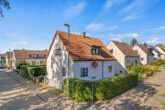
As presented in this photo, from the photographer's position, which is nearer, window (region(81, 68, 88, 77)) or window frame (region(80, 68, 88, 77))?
window frame (region(80, 68, 88, 77))

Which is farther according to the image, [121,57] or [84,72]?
[121,57]

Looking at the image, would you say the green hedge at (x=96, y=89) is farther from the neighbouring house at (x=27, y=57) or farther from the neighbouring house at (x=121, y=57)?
the neighbouring house at (x=27, y=57)

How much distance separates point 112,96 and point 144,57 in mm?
32226

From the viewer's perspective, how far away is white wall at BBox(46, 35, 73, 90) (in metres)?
14.8

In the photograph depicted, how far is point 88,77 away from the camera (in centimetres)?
1512

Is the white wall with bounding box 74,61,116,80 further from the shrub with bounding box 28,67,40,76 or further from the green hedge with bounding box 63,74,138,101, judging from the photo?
the shrub with bounding box 28,67,40,76

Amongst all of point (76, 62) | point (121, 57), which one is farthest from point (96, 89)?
point (121, 57)

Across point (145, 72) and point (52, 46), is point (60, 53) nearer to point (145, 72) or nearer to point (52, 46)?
point (52, 46)

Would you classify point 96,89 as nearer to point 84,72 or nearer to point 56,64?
point 84,72

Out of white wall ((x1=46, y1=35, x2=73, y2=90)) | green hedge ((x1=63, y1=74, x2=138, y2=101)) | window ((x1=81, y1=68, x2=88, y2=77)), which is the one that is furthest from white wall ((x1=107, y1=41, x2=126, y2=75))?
white wall ((x1=46, y1=35, x2=73, y2=90))

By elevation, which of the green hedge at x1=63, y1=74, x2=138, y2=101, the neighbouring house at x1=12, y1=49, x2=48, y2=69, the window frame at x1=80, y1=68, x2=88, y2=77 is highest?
the neighbouring house at x1=12, y1=49, x2=48, y2=69

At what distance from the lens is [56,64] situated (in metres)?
17.2

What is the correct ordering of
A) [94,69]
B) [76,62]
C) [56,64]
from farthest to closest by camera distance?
[56,64]
[94,69]
[76,62]

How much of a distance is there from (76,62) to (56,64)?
5.08 meters
